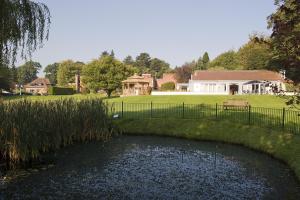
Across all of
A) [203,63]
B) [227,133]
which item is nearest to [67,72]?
[203,63]

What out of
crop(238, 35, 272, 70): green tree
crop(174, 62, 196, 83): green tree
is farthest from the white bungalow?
crop(174, 62, 196, 83): green tree

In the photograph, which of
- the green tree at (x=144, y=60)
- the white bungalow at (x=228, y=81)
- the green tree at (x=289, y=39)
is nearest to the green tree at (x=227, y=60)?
the white bungalow at (x=228, y=81)

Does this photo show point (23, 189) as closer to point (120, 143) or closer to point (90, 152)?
point (90, 152)

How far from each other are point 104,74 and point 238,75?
1117 inches

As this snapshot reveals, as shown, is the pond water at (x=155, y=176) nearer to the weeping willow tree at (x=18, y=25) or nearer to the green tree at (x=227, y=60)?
the weeping willow tree at (x=18, y=25)

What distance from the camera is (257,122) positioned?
76.1 ft

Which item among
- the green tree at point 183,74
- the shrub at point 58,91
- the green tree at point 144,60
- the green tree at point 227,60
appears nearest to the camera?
the shrub at point 58,91

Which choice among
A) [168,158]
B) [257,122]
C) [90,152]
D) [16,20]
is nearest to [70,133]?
[90,152]

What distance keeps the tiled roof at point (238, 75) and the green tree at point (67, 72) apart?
203 feet

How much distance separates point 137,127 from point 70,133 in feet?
21.0

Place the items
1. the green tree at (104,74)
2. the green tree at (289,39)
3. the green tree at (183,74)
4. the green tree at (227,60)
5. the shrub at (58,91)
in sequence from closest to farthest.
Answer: the green tree at (289,39), the green tree at (104,74), the shrub at (58,91), the green tree at (183,74), the green tree at (227,60)

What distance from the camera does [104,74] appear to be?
67.1m

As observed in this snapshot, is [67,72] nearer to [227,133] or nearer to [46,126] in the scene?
[227,133]

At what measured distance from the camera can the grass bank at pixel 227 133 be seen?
16906 millimetres
